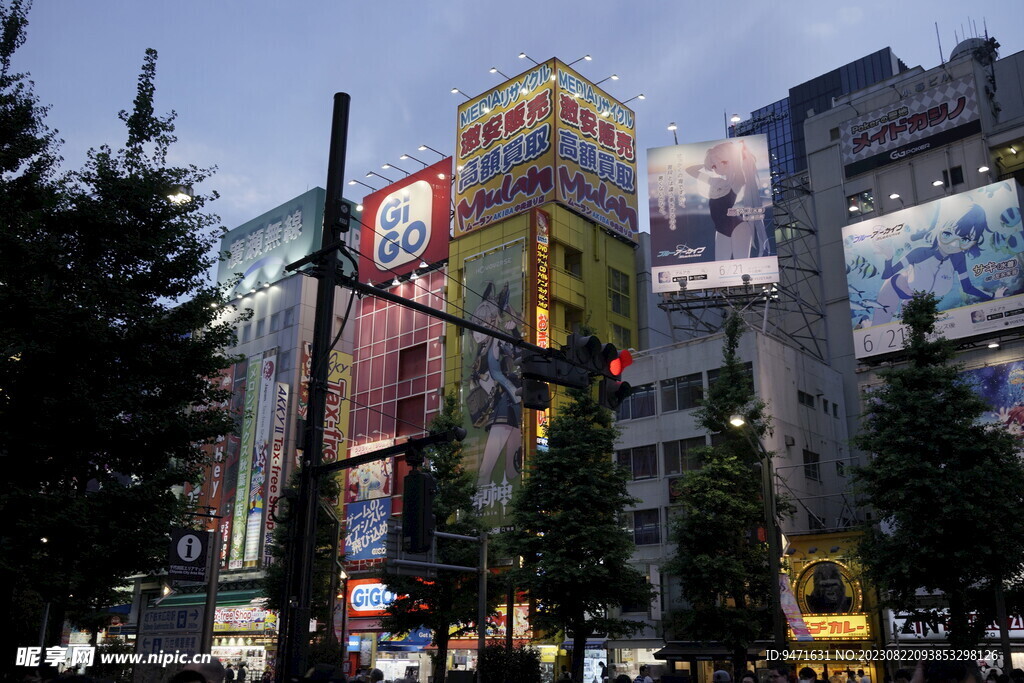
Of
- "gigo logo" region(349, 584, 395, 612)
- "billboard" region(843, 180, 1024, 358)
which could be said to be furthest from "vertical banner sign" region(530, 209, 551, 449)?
"billboard" region(843, 180, 1024, 358)

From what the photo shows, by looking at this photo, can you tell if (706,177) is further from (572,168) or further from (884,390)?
(884,390)

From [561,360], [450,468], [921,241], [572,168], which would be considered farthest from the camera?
[572,168]

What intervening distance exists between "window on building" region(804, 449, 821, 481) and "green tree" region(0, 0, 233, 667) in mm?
31727

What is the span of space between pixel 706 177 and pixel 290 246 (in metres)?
38.1

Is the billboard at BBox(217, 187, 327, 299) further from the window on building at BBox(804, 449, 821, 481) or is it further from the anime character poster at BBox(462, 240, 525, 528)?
the window on building at BBox(804, 449, 821, 481)

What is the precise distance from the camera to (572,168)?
183 feet

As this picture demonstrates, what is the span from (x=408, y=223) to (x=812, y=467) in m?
32.0

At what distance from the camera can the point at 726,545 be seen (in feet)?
107

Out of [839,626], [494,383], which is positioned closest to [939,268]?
[839,626]

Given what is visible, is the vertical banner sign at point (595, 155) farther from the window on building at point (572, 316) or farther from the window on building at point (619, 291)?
the window on building at point (572, 316)

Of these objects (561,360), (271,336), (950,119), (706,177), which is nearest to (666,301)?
(706,177)

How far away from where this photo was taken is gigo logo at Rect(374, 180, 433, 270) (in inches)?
→ 2381

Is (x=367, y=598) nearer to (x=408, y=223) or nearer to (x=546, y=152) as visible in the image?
(x=408, y=223)

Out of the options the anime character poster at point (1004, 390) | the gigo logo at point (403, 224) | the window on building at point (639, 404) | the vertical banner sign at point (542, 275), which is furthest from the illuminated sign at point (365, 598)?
the anime character poster at point (1004, 390)
